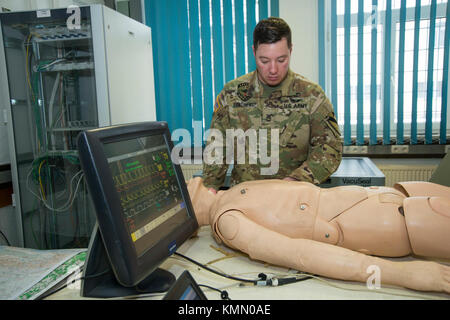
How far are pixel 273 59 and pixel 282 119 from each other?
0.33 meters

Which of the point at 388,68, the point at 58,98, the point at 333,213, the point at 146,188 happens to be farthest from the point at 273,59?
the point at 388,68

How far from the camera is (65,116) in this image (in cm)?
237

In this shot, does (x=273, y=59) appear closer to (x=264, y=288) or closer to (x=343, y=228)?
(x=343, y=228)

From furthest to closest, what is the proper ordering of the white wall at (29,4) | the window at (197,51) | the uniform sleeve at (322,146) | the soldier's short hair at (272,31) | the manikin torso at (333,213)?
the window at (197,51) < the white wall at (29,4) < the uniform sleeve at (322,146) < the soldier's short hair at (272,31) < the manikin torso at (333,213)

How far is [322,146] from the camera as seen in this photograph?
5.37ft

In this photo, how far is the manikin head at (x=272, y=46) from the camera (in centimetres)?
148

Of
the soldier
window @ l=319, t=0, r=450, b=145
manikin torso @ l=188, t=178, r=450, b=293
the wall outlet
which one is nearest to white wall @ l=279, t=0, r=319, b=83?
window @ l=319, t=0, r=450, b=145

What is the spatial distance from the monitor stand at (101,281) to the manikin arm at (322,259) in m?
0.25

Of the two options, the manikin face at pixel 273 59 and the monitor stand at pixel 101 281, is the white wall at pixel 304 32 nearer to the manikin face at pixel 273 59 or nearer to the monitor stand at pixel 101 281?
the manikin face at pixel 273 59

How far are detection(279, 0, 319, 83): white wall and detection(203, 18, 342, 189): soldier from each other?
55.7 inches

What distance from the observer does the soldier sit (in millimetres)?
1594

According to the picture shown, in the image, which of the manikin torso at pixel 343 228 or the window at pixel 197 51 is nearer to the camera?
the manikin torso at pixel 343 228

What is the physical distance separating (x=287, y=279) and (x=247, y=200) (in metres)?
0.29

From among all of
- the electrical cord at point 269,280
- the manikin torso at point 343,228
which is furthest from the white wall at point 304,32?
the electrical cord at point 269,280
